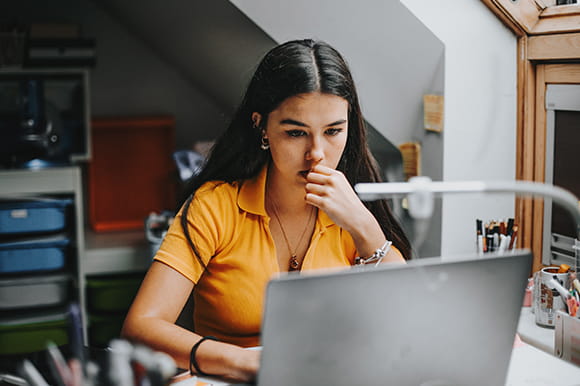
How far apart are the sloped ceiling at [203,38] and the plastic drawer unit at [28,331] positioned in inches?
52.3

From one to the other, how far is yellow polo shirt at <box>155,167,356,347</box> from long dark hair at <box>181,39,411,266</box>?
0.10 ft

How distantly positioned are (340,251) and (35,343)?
1964mm

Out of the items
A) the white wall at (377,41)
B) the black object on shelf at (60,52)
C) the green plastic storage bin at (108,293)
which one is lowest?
the green plastic storage bin at (108,293)

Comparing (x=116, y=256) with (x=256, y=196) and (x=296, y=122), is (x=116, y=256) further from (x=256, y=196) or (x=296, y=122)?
(x=296, y=122)

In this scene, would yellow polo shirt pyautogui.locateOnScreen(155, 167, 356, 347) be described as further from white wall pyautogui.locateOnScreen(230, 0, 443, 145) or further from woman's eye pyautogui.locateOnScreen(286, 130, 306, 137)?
white wall pyautogui.locateOnScreen(230, 0, 443, 145)

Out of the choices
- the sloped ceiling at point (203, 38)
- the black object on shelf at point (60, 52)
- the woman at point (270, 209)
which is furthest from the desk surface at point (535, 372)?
the black object on shelf at point (60, 52)

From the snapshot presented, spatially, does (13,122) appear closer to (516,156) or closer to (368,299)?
(516,156)

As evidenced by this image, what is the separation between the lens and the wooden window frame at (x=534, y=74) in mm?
1885

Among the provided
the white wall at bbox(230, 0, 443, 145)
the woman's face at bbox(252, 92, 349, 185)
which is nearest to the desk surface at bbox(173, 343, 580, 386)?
the woman's face at bbox(252, 92, 349, 185)

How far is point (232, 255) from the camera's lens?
1.62 meters

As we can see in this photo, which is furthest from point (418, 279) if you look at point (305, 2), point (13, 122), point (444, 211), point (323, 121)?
point (13, 122)

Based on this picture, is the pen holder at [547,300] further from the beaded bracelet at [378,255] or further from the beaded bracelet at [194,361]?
the beaded bracelet at [194,361]

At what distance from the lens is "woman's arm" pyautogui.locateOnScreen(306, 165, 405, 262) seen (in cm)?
152

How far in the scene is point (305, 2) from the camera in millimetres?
2164
